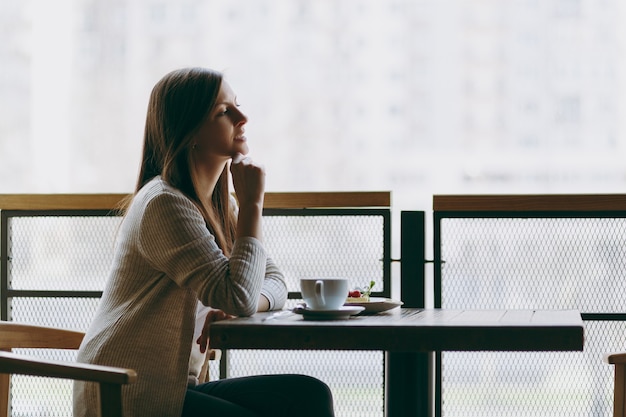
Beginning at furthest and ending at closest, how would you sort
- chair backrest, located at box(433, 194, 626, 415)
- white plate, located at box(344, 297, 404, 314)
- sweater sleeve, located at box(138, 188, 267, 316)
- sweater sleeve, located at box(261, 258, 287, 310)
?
chair backrest, located at box(433, 194, 626, 415)
sweater sleeve, located at box(261, 258, 287, 310)
white plate, located at box(344, 297, 404, 314)
sweater sleeve, located at box(138, 188, 267, 316)

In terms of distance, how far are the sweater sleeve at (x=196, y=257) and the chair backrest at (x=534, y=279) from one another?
77 centimetres

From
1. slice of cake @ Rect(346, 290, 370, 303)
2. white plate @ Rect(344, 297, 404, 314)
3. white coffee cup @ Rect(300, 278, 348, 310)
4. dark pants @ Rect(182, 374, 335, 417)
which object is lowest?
dark pants @ Rect(182, 374, 335, 417)

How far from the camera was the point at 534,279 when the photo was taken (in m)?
1.89

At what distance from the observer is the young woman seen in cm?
120

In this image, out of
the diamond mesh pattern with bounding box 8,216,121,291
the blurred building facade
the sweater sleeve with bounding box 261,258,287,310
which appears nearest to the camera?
the sweater sleeve with bounding box 261,258,287,310

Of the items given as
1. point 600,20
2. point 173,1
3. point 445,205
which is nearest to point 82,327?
point 445,205

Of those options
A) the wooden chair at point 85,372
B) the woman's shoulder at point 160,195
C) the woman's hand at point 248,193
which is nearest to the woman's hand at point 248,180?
the woman's hand at point 248,193

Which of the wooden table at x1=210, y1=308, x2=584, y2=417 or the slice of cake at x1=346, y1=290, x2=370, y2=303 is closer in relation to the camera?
the wooden table at x1=210, y1=308, x2=584, y2=417

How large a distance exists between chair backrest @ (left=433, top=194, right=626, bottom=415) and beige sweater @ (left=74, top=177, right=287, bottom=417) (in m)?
0.77

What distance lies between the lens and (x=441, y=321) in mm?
1153

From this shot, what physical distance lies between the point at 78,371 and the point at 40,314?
1057 mm

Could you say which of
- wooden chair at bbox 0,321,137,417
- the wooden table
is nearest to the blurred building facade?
the wooden table

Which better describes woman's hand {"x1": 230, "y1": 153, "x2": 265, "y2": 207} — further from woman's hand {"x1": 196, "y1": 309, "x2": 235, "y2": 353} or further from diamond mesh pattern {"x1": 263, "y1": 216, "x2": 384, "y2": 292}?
diamond mesh pattern {"x1": 263, "y1": 216, "x2": 384, "y2": 292}

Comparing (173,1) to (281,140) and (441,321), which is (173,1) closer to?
(281,140)
